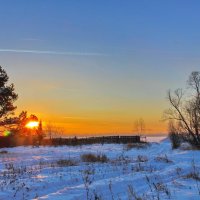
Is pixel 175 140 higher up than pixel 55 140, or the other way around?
pixel 55 140

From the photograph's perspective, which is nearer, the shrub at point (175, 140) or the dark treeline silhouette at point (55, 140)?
the shrub at point (175, 140)

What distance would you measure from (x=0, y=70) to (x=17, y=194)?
93.0ft

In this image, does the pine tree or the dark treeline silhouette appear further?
the dark treeline silhouette

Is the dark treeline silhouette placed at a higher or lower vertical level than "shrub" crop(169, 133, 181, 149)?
higher

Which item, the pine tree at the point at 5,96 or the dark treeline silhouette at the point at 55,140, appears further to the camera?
the dark treeline silhouette at the point at 55,140

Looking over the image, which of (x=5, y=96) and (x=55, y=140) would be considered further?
(x=55, y=140)

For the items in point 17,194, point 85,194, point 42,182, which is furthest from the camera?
point 42,182

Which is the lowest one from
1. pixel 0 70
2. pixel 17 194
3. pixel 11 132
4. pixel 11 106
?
pixel 17 194

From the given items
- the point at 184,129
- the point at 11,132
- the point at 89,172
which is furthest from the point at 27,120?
the point at 89,172

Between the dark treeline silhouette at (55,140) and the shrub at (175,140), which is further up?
the dark treeline silhouette at (55,140)

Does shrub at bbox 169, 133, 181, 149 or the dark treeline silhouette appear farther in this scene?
the dark treeline silhouette

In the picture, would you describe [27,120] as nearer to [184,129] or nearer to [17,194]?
[184,129]

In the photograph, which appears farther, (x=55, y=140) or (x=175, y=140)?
(x=55, y=140)

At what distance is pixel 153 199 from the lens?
306 inches
